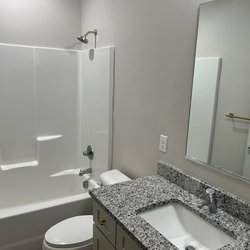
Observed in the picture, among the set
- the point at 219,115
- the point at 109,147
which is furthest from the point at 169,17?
the point at 109,147

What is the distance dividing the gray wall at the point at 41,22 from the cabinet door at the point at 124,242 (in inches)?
83.4

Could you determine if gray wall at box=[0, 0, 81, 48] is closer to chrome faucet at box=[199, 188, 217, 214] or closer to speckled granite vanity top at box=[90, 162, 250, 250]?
speckled granite vanity top at box=[90, 162, 250, 250]

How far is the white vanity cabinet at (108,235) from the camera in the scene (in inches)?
43.1

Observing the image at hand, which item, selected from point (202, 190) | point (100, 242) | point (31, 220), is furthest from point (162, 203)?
point (31, 220)

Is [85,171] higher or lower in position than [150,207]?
lower

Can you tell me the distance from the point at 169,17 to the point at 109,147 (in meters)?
1.23

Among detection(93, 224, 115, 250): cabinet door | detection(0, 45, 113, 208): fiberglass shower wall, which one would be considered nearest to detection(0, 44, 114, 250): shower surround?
detection(0, 45, 113, 208): fiberglass shower wall

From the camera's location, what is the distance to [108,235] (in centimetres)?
126

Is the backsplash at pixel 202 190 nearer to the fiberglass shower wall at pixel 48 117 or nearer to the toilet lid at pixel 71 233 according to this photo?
the toilet lid at pixel 71 233

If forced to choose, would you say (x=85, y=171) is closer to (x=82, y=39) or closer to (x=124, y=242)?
(x=82, y=39)

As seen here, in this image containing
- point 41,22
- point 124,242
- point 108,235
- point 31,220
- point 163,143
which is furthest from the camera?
point 41,22

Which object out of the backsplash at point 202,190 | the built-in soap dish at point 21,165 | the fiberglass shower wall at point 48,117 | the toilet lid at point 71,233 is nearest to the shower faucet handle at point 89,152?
the fiberglass shower wall at point 48,117

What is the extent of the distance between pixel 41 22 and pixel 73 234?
2055 mm

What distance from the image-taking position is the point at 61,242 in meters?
1.63
